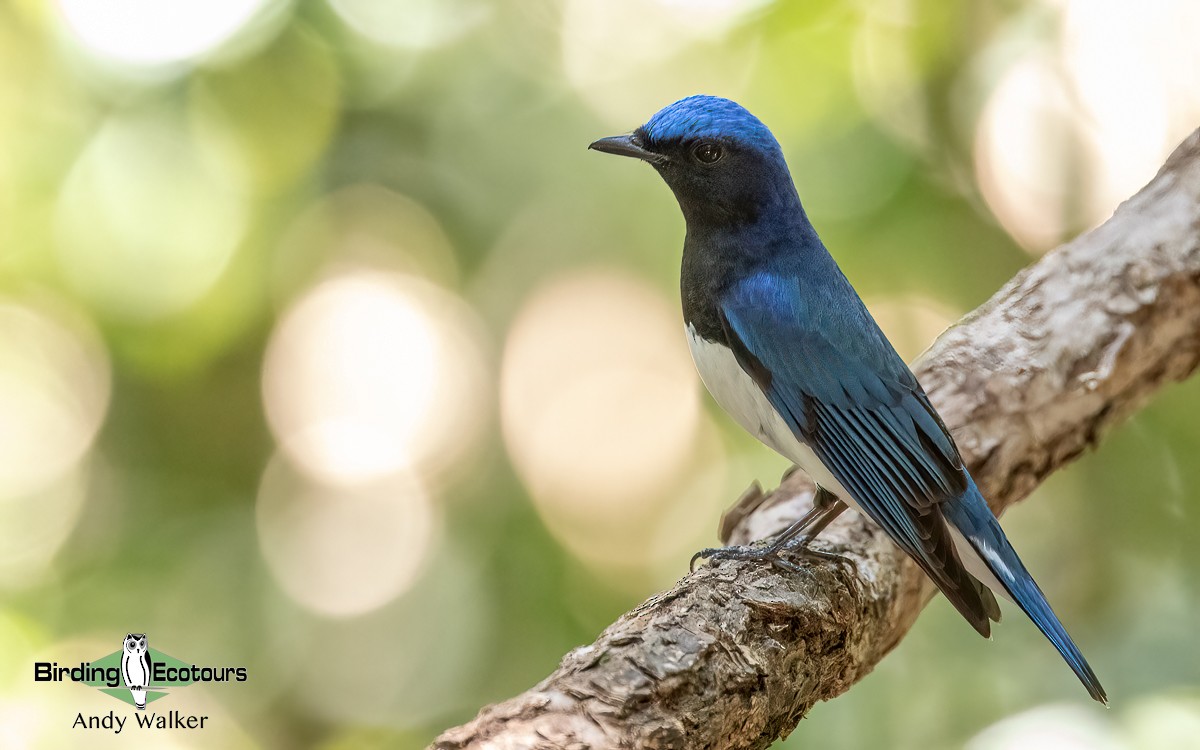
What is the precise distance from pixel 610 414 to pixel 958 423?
2.56 m

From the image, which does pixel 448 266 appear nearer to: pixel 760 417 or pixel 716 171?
pixel 716 171

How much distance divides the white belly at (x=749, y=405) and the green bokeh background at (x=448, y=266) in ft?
6.03

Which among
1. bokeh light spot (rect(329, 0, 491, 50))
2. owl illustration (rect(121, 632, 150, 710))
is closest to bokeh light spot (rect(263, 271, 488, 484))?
bokeh light spot (rect(329, 0, 491, 50))

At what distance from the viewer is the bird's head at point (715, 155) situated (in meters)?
3.67

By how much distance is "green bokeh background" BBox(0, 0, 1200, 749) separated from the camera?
5160 millimetres

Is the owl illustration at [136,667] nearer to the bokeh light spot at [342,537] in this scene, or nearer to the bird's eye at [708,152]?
the bokeh light spot at [342,537]

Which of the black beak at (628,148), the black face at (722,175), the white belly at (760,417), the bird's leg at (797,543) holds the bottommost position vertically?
the bird's leg at (797,543)

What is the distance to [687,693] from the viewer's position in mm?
2506

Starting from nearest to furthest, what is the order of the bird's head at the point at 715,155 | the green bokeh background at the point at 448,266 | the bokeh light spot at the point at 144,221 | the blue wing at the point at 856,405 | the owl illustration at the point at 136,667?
the blue wing at the point at 856,405 → the bird's head at the point at 715,155 → the owl illustration at the point at 136,667 → the green bokeh background at the point at 448,266 → the bokeh light spot at the point at 144,221

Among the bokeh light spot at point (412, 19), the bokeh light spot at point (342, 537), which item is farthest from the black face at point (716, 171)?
the bokeh light spot at point (342, 537)

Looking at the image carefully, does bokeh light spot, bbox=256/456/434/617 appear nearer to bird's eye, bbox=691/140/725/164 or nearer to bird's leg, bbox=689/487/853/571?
bird's leg, bbox=689/487/853/571

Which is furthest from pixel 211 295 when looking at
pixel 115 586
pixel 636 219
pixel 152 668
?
pixel 636 219

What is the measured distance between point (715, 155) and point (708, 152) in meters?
0.03

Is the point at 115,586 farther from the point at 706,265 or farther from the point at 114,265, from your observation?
the point at 706,265
